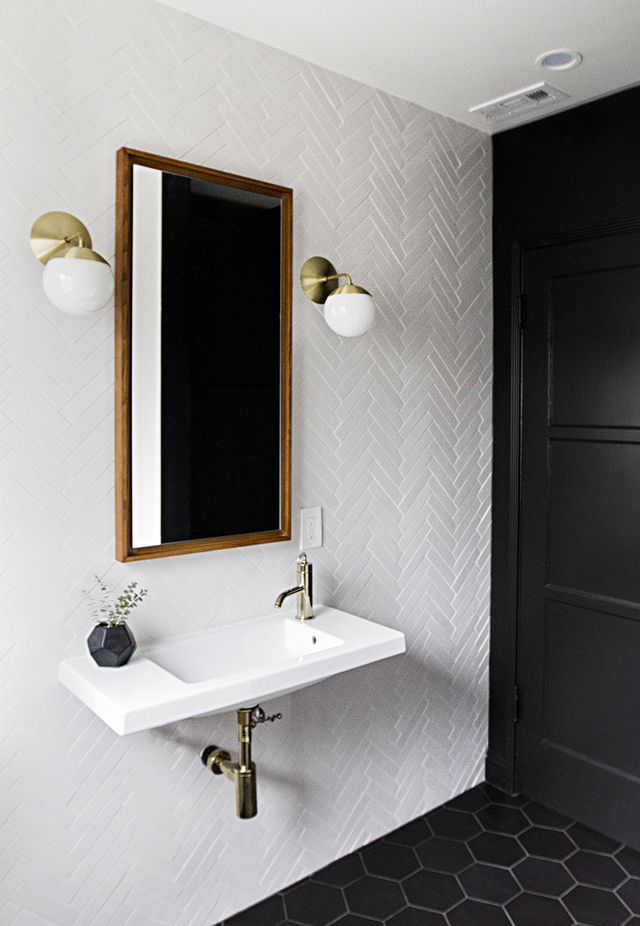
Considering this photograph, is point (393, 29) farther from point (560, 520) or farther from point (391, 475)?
point (560, 520)

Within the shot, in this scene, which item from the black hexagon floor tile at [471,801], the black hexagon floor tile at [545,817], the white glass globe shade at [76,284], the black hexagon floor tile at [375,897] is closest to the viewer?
the white glass globe shade at [76,284]

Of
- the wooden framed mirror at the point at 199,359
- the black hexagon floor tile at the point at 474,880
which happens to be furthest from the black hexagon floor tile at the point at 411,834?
the wooden framed mirror at the point at 199,359

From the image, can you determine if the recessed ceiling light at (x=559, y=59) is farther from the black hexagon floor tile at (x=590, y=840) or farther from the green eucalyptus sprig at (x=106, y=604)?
the black hexagon floor tile at (x=590, y=840)

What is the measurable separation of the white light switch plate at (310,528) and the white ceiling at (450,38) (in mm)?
1343

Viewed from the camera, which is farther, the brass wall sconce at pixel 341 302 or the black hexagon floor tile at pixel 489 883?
the black hexagon floor tile at pixel 489 883

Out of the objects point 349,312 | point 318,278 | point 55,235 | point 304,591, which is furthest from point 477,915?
point 55,235

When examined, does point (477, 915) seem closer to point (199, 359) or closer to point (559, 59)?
point (199, 359)

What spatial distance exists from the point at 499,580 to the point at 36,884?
184cm

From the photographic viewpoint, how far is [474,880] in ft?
7.78

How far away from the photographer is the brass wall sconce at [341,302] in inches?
84.2

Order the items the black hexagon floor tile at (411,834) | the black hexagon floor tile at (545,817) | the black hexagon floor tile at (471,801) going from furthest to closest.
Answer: the black hexagon floor tile at (471,801) < the black hexagon floor tile at (545,817) < the black hexagon floor tile at (411,834)

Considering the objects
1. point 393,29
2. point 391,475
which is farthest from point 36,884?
point 393,29

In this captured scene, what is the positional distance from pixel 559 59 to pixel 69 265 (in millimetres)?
1597

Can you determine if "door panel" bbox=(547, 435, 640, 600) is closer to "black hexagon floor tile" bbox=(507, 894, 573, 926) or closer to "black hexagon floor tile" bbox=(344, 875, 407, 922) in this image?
"black hexagon floor tile" bbox=(507, 894, 573, 926)
